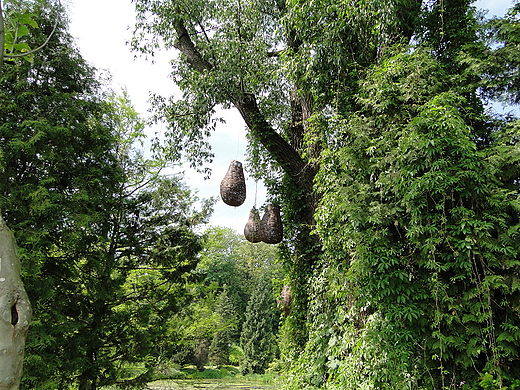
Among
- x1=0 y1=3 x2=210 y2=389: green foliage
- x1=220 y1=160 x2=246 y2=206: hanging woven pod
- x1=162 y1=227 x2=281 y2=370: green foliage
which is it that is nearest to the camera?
x1=220 y1=160 x2=246 y2=206: hanging woven pod

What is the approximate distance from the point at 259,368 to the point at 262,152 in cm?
1778

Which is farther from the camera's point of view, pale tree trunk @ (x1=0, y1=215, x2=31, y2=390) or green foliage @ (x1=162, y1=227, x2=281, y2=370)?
green foliage @ (x1=162, y1=227, x2=281, y2=370)

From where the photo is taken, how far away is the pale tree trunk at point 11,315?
3.56 ft

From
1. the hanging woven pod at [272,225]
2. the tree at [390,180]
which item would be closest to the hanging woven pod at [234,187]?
the hanging woven pod at [272,225]

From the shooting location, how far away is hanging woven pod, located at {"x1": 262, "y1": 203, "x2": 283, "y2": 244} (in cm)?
593

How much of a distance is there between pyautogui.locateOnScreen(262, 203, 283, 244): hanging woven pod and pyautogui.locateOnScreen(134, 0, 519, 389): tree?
1.39 feet

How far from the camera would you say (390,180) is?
4137 millimetres

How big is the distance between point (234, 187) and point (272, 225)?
89 cm

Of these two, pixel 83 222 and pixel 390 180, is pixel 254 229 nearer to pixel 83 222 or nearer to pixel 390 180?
pixel 390 180

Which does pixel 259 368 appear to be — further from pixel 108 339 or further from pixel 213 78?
pixel 213 78

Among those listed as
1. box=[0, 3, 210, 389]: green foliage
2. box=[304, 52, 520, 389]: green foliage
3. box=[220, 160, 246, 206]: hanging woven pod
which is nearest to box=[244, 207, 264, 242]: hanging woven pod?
box=[220, 160, 246, 206]: hanging woven pod

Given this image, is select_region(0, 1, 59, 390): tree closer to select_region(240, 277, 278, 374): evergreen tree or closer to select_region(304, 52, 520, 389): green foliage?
select_region(304, 52, 520, 389): green foliage

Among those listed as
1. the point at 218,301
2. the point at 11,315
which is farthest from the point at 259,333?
the point at 11,315

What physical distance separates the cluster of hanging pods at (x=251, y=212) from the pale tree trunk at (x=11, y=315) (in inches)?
172
